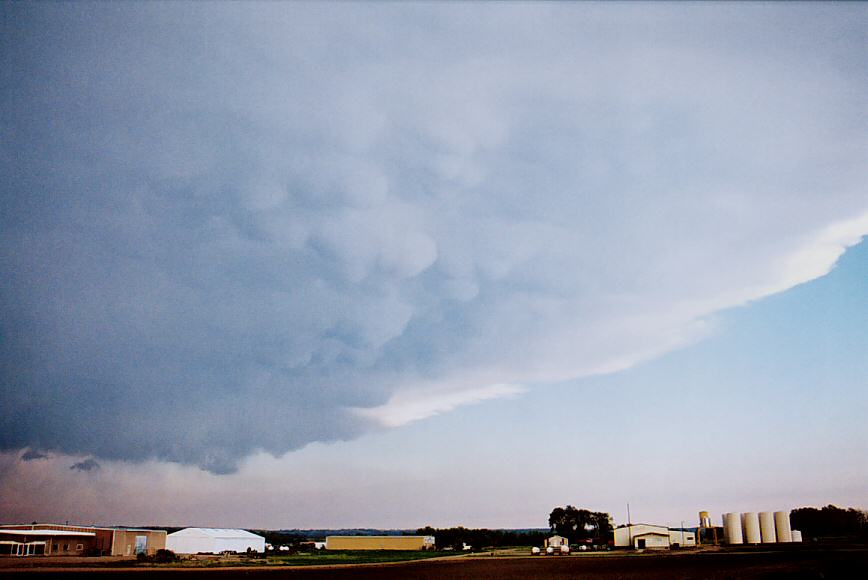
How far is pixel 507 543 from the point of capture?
141 m

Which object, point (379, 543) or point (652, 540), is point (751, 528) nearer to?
point (652, 540)

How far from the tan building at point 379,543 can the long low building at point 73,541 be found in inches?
1461

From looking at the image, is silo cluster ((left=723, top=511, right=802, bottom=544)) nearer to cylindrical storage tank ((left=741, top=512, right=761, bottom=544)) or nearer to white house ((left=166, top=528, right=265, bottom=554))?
cylindrical storage tank ((left=741, top=512, right=761, bottom=544))

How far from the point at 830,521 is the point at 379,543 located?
92551mm

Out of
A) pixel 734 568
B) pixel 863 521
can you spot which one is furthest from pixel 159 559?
pixel 863 521

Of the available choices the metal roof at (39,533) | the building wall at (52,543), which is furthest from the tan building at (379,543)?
the metal roof at (39,533)

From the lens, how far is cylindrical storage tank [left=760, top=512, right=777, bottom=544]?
310 ft

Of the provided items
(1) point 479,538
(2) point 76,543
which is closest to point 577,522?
(1) point 479,538

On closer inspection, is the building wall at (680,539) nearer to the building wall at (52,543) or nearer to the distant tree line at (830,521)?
the distant tree line at (830,521)

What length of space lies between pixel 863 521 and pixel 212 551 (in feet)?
423

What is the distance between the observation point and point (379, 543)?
119 metres

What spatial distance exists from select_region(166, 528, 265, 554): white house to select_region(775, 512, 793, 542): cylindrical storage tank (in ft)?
243

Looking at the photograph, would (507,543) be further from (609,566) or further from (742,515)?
(609,566)

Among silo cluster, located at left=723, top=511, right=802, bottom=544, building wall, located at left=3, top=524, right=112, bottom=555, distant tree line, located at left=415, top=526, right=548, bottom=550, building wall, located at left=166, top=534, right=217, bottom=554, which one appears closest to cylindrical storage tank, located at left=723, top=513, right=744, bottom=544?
silo cluster, located at left=723, top=511, right=802, bottom=544
